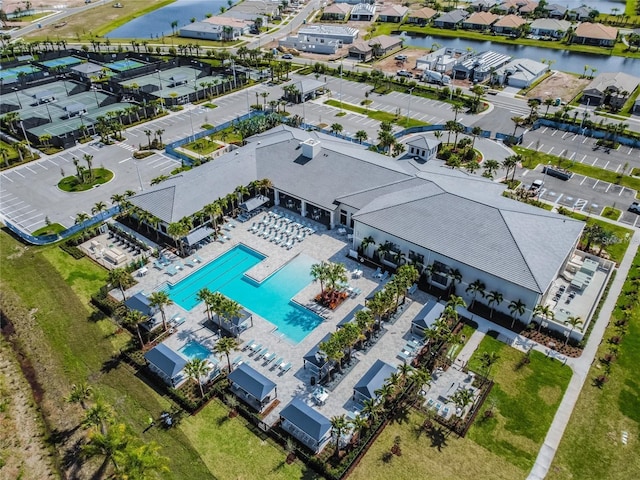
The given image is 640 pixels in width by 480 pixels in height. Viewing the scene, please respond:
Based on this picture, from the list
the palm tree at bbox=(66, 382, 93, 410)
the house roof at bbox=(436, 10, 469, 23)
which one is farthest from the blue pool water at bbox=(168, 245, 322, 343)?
the house roof at bbox=(436, 10, 469, 23)

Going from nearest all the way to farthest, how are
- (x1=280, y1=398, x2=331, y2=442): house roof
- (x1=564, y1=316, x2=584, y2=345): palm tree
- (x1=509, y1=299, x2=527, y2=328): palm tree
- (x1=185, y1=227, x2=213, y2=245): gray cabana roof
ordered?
(x1=280, y1=398, x2=331, y2=442): house roof → (x1=564, y1=316, x2=584, y2=345): palm tree → (x1=509, y1=299, x2=527, y2=328): palm tree → (x1=185, y1=227, x2=213, y2=245): gray cabana roof

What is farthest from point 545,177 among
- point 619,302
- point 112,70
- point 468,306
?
point 112,70

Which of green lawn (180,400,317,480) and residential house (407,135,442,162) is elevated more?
residential house (407,135,442,162)

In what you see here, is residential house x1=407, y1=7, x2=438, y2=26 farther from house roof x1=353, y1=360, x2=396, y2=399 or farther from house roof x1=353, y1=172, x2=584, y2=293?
house roof x1=353, y1=360, x2=396, y2=399

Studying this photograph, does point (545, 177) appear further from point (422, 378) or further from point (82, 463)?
point (82, 463)

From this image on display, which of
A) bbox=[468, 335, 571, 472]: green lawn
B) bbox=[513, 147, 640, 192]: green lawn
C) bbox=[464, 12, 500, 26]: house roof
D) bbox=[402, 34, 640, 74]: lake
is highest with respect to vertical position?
bbox=[464, 12, 500, 26]: house roof

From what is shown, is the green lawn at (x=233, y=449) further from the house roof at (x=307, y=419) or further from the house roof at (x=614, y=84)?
the house roof at (x=614, y=84)
